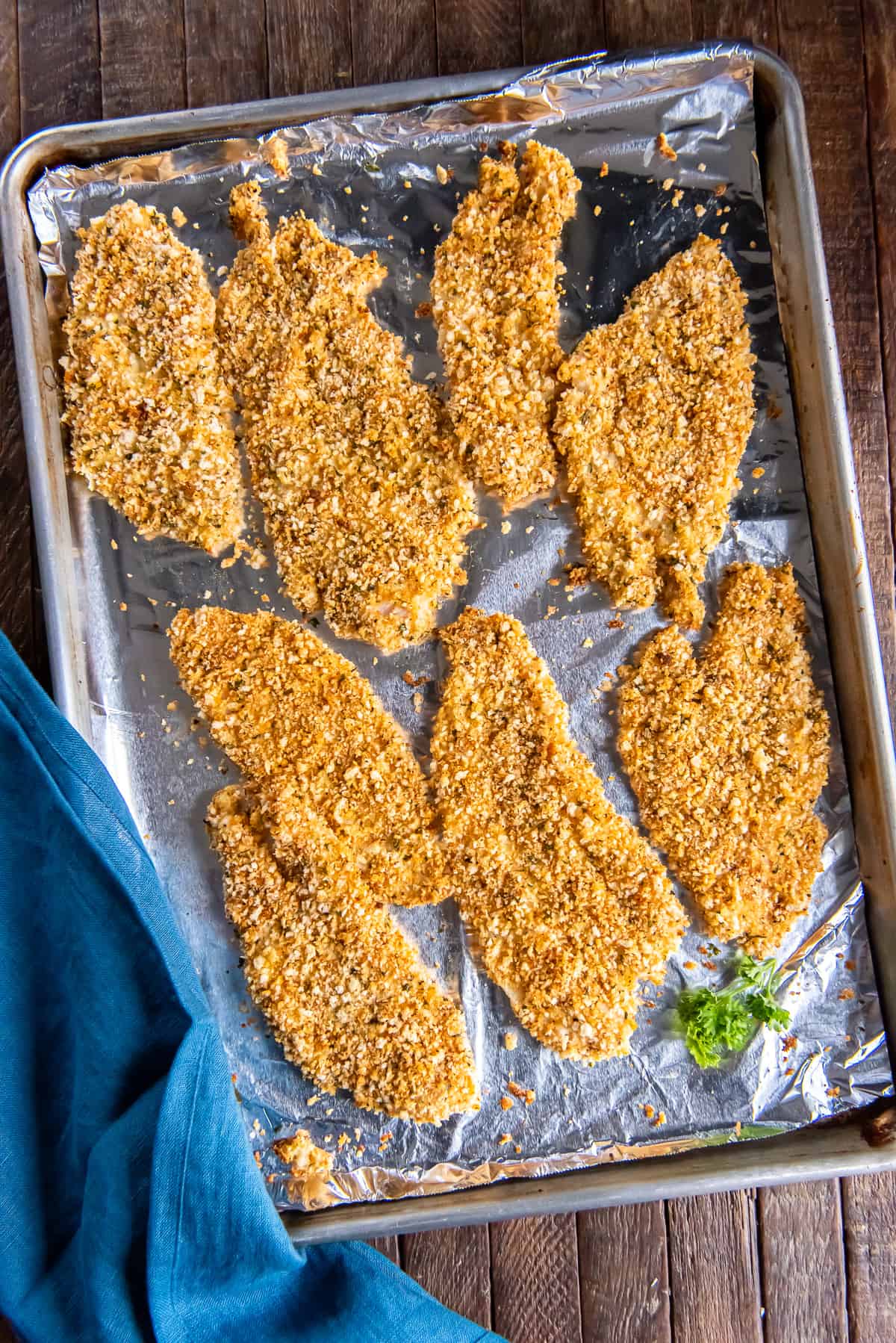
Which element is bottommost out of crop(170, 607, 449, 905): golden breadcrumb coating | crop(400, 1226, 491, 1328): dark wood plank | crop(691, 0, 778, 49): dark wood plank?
crop(400, 1226, 491, 1328): dark wood plank

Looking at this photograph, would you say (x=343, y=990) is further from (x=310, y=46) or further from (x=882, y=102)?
(x=882, y=102)

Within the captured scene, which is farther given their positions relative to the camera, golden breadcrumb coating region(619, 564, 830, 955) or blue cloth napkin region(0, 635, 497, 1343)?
golden breadcrumb coating region(619, 564, 830, 955)

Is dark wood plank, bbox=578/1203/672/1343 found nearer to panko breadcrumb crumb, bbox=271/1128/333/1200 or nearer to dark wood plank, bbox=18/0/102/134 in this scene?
panko breadcrumb crumb, bbox=271/1128/333/1200

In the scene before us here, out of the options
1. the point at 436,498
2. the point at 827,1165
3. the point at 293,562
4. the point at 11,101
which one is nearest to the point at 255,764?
the point at 293,562

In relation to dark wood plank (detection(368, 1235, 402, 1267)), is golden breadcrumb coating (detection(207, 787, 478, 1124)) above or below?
above

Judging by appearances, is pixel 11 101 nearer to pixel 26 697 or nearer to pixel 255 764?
pixel 26 697

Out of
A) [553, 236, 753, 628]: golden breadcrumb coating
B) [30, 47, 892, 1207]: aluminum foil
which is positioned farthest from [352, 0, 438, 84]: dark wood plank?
[553, 236, 753, 628]: golden breadcrumb coating
